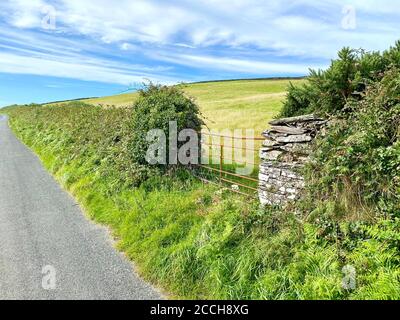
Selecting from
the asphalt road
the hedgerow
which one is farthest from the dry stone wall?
the asphalt road

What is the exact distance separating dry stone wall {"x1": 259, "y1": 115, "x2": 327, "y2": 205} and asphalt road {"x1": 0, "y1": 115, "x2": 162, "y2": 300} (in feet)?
10.5

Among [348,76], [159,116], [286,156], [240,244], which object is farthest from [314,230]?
[159,116]

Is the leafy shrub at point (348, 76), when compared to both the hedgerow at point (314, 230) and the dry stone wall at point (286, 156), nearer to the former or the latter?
the hedgerow at point (314, 230)

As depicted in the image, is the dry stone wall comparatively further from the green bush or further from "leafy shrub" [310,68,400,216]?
the green bush

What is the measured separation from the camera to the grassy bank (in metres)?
4.78

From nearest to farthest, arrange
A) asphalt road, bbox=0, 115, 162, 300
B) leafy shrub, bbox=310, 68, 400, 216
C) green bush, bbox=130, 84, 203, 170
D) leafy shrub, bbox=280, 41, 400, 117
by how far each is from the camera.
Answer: leafy shrub, bbox=310, 68, 400, 216 → asphalt road, bbox=0, 115, 162, 300 → leafy shrub, bbox=280, 41, 400, 117 → green bush, bbox=130, 84, 203, 170

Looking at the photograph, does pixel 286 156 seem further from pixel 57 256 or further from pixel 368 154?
pixel 57 256

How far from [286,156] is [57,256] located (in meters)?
4.99

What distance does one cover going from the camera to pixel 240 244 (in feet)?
20.1

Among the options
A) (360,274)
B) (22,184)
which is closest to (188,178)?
(360,274)

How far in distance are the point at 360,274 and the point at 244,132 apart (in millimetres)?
17407

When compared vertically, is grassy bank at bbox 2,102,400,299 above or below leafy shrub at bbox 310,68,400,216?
below

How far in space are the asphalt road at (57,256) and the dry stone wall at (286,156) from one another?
320cm

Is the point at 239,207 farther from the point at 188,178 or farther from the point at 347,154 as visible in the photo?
the point at 188,178
